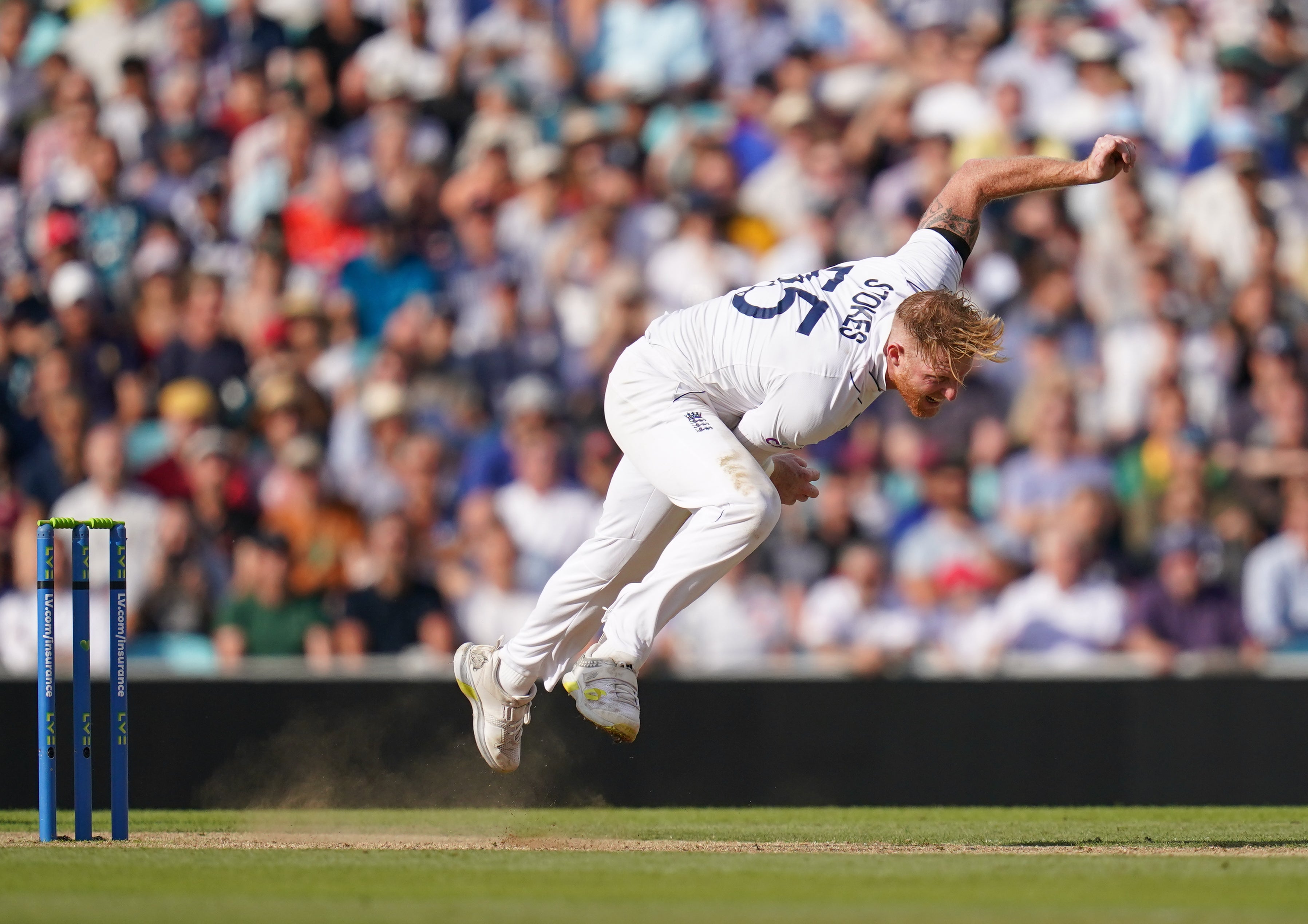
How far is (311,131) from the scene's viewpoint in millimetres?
14367

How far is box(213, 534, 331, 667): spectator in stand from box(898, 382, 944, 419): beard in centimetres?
473

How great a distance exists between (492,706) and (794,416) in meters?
1.87

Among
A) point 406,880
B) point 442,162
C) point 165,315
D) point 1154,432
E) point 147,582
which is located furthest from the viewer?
point 442,162

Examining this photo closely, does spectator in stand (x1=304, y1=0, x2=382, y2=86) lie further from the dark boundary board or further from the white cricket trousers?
the white cricket trousers

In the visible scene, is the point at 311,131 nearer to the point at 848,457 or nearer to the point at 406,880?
the point at 848,457

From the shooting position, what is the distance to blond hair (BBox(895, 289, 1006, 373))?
6562 millimetres

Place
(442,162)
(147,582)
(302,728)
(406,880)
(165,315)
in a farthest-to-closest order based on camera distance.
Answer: (442,162)
(165,315)
(147,582)
(302,728)
(406,880)

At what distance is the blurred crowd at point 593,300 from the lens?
1107cm

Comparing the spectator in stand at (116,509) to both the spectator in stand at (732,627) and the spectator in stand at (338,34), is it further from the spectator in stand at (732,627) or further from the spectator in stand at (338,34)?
the spectator in stand at (338,34)

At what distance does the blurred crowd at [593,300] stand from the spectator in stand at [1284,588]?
0.08 ft

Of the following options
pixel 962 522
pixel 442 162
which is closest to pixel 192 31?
pixel 442 162

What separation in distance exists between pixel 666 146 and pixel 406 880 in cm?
929

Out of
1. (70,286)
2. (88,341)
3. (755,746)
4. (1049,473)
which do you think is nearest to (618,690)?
(755,746)

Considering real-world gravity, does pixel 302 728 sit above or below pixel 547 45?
below
